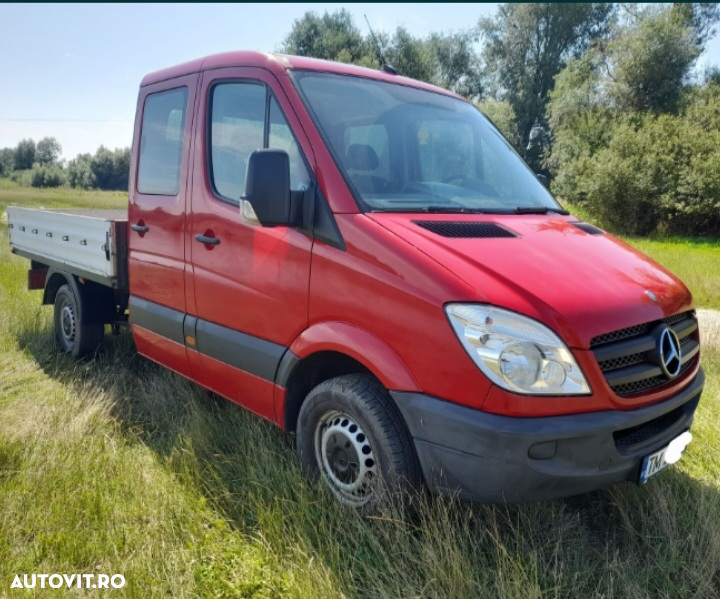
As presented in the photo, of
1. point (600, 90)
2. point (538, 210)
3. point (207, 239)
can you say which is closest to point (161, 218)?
point (207, 239)

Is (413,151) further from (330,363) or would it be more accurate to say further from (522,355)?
(522,355)

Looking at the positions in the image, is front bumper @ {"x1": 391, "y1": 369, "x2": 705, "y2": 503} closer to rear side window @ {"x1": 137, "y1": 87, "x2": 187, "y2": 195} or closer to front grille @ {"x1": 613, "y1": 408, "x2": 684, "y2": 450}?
front grille @ {"x1": 613, "y1": 408, "x2": 684, "y2": 450}

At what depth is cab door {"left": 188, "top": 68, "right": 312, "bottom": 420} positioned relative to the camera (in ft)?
10.1

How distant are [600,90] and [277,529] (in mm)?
29710

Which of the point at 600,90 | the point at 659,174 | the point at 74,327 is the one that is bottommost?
the point at 74,327

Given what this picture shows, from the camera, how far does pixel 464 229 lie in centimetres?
284

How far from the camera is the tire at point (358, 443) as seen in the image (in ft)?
8.52

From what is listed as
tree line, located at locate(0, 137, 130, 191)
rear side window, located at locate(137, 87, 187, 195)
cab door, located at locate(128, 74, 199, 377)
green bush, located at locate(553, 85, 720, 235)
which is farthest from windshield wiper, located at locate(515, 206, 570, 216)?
tree line, located at locate(0, 137, 130, 191)

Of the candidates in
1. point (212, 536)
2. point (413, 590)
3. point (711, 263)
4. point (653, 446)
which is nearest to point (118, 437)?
point (212, 536)

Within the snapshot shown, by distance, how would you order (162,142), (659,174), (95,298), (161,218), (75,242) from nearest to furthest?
(161,218)
(162,142)
(75,242)
(95,298)
(659,174)

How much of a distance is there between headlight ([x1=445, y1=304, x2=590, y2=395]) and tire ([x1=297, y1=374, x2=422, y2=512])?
53 cm

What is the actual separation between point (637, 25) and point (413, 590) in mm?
32218

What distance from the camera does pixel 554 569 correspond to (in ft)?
8.15

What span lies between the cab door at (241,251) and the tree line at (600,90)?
7.75 metres
